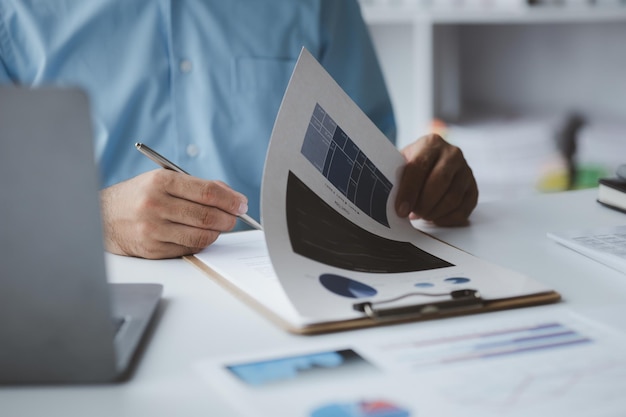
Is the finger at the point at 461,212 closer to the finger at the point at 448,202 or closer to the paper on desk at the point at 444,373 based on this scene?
the finger at the point at 448,202

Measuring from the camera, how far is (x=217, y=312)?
0.81 meters

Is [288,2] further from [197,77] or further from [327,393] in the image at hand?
[327,393]

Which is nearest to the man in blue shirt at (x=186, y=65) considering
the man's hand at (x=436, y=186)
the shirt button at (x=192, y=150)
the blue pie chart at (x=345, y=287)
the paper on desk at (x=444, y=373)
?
the shirt button at (x=192, y=150)

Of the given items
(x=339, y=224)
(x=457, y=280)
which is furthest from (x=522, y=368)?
(x=339, y=224)

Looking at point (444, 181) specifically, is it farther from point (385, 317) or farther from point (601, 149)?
point (601, 149)

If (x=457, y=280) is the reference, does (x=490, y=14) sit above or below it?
above

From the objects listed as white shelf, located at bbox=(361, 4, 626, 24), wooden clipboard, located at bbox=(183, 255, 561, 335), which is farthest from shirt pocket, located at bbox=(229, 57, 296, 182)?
white shelf, located at bbox=(361, 4, 626, 24)

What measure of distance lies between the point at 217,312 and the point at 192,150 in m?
0.82

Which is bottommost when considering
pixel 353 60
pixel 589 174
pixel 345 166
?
pixel 589 174

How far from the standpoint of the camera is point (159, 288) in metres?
0.85

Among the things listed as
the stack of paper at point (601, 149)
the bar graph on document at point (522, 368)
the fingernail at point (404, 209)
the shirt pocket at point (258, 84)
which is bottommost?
the stack of paper at point (601, 149)

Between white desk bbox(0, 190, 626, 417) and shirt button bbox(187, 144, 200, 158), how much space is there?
0.57m

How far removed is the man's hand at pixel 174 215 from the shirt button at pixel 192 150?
23.1 inches

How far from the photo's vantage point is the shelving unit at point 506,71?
8.79 ft
